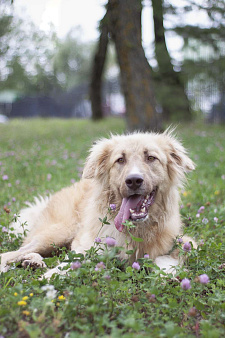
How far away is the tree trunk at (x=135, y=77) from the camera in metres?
9.98

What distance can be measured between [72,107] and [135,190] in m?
36.4

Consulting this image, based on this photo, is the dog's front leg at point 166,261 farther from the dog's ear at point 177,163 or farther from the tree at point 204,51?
the tree at point 204,51

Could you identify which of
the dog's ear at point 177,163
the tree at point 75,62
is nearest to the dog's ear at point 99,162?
the dog's ear at point 177,163

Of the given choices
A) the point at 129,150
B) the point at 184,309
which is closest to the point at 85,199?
the point at 129,150

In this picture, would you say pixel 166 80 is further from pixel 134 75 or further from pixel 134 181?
pixel 134 181

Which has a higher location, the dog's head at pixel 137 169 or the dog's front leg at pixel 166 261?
the dog's head at pixel 137 169

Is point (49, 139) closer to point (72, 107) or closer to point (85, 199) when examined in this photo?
point (85, 199)

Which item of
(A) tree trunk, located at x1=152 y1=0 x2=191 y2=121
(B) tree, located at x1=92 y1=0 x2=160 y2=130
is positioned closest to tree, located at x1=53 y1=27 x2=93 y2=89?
(A) tree trunk, located at x1=152 y1=0 x2=191 y2=121

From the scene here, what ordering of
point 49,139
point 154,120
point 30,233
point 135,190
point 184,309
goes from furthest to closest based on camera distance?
point 49,139, point 154,120, point 30,233, point 135,190, point 184,309

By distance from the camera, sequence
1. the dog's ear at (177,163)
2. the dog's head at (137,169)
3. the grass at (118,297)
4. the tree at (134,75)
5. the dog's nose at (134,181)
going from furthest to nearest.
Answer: the tree at (134,75) → the dog's ear at (177,163) → the dog's head at (137,169) → the dog's nose at (134,181) → the grass at (118,297)

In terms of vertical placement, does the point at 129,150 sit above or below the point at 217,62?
below

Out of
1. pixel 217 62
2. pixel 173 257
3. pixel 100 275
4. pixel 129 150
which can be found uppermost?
pixel 217 62

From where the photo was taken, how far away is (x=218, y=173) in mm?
7887

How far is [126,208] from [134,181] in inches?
12.6
